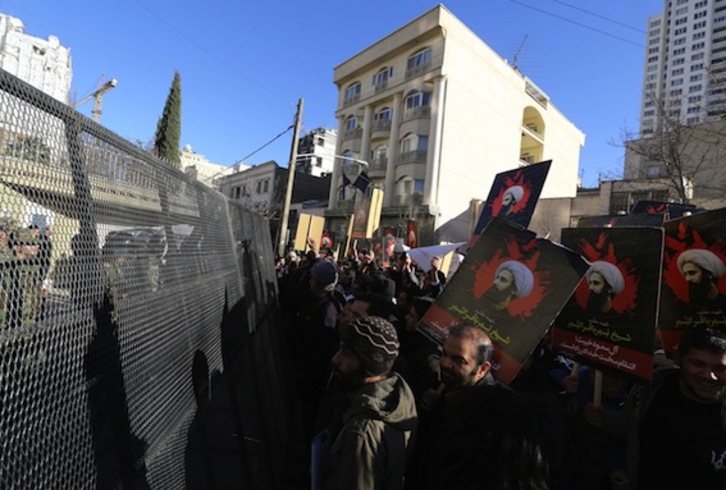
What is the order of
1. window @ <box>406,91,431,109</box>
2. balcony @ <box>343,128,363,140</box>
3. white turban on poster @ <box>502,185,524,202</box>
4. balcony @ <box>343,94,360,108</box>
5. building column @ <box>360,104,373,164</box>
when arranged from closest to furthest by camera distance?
1. white turban on poster @ <box>502,185,524,202</box>
2. window @ <box>406,91,431,109</box>
3. building column @ <box>360,104,373,164</box>
4. balcony @ <box>343,128,363,140</box>
5. balcony @ <box>343,94,360,108</box>

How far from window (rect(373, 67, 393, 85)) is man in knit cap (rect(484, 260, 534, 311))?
37.1m

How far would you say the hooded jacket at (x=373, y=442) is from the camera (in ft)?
5.89

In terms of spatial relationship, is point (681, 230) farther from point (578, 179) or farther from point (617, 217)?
point (578, 179)

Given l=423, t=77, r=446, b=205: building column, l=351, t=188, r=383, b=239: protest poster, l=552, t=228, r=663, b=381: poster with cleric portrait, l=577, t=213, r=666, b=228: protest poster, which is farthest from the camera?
l=423, t=77, r=446, b=205: building column

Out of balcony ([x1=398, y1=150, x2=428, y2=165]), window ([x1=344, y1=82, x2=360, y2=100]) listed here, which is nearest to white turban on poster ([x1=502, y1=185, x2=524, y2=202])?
balcony ([x1=398, y1=150, x2=428, y2=165])

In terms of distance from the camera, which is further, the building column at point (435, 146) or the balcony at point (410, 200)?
the balcony at point (410, 200)

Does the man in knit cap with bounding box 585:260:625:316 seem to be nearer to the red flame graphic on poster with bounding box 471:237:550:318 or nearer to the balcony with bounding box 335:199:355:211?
the red flame graphic on poster with bounding box 471:237:550:318

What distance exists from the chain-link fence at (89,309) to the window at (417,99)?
34.0 metres

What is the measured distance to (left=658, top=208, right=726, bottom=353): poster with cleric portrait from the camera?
2479 millimetres

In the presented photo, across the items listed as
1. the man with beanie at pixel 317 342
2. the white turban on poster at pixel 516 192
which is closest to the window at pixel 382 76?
the white turban on poster at pixel 516 192

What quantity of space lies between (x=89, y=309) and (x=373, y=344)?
1164 millimetres

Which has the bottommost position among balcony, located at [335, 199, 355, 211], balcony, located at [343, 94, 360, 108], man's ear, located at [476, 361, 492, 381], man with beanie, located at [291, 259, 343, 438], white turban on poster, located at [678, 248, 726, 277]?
man with beanie, located at [291, 259, 343, 438]

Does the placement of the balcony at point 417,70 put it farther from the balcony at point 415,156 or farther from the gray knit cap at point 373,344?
the gray knit cap at point 373,344

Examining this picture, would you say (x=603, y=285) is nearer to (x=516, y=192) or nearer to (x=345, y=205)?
(x=516, y=192)
